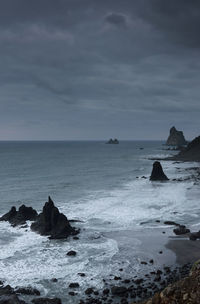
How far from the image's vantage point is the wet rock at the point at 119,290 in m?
23.6

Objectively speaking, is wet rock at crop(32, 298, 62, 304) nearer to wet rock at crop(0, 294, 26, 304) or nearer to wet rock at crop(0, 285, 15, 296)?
wet rock at crop(0, 294, 26, 304)

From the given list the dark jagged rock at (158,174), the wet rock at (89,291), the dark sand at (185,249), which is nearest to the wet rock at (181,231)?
the dark sand at (185,249)

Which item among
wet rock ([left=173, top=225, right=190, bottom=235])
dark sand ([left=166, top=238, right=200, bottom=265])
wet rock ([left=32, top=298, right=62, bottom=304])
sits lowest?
wet rock ([left=32, top=298, right=62, bottom=304])

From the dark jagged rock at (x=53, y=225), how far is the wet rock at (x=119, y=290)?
1530cm

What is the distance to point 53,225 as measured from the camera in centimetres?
4062

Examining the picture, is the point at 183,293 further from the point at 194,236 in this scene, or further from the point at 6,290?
the point at 194,236

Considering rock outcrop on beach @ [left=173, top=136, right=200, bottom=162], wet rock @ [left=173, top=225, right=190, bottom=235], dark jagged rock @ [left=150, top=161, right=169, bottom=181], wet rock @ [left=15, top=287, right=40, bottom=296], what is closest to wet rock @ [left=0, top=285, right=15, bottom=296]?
wet rock @ [left=15, top=287, right=40, bottom=296]

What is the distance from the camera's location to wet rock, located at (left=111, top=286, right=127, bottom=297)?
23.6m

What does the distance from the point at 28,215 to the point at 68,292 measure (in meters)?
24.7

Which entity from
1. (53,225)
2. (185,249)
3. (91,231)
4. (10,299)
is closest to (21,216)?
(53,225)

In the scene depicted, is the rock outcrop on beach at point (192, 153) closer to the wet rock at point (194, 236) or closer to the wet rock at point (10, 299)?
the wet rock at point (194, 236)

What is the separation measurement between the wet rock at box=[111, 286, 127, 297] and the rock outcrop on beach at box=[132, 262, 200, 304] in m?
15.3

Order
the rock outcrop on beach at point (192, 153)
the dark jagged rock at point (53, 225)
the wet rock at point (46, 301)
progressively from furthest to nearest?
the rock outcrop on beach at point (192, 153) < the dark jagged rock at point (53, 225) < the wet rock at point (46, 301)

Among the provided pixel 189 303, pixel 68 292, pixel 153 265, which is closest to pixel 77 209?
pixel 153 265
